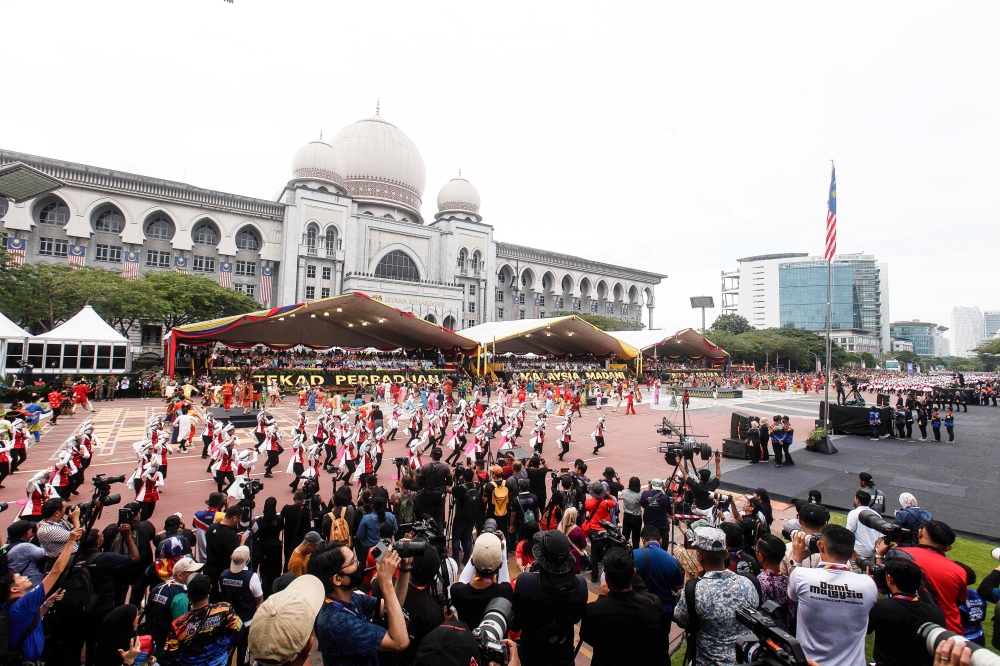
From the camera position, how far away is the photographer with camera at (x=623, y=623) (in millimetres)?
3039

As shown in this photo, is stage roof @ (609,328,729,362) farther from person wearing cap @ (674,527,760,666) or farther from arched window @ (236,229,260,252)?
person wearing cap @ (674,527,760,666)

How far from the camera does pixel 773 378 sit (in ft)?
151

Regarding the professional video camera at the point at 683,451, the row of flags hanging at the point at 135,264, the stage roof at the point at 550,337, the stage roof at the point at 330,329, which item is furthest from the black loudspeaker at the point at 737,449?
the row of flags hanging at the point at 135,264

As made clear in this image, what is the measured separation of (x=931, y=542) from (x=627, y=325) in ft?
240

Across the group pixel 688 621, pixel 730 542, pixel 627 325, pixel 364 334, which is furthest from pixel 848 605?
pixel 627 325

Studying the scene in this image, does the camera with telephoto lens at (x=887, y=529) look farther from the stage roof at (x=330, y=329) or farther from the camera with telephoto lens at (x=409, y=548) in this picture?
the stage roof at (x=330, y=329)

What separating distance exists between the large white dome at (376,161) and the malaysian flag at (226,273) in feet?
54.2

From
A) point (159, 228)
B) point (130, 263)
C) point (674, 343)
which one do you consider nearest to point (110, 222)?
point (159, 228)

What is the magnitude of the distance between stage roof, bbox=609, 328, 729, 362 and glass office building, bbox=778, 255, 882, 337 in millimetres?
94145

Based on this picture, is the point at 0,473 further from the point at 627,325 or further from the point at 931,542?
the point at 627,325

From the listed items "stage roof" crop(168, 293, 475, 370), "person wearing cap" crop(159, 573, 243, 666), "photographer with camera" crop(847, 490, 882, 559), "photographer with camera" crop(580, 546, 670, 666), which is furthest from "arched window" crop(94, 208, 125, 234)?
"photographer with camera" crop(847, 490, 882, 559)

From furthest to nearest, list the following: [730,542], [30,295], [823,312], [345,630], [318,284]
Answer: [823,312] < [318,284] < [30,295] < [730,542] < [345,630]

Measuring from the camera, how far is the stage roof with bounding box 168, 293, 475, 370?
29.8m

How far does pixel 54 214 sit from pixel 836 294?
15942 cm
